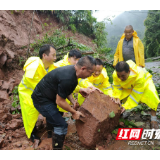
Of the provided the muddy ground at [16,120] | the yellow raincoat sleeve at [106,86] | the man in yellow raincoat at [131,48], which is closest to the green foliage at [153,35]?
the man in yellow raincoat at [131,48]

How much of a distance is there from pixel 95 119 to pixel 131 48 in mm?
2600

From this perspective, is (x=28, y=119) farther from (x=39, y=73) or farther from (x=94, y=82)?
(x=94, y=82)

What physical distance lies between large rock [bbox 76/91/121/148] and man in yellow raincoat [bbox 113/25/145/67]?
190 cm

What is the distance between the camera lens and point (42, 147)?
262cm

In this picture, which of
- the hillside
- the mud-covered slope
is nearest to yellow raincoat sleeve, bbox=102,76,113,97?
the mud-covered slope

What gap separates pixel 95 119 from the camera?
91.7 inches

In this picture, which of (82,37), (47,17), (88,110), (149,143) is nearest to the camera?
(88,110)

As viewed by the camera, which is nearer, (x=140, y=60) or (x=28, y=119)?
(x=28, y=119)

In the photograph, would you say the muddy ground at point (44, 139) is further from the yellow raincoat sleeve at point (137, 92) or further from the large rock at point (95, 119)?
the yellow raincoat sleeve at point (137, 92)

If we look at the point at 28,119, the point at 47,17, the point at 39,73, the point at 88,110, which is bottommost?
the point at 28,119

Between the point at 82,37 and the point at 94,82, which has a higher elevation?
the point at 82,37

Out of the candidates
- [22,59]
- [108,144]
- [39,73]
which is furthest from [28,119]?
[22,59]

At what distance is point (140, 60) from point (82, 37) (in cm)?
1067

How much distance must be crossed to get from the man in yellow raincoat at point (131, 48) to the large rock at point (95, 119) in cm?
190
